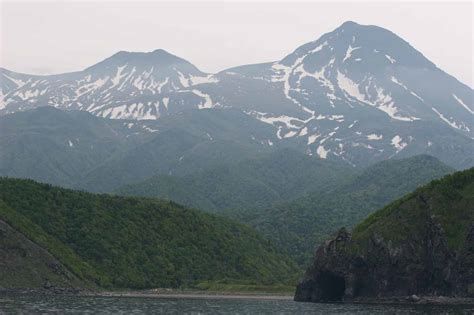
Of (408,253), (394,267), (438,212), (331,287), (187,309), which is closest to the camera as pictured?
(187,309)

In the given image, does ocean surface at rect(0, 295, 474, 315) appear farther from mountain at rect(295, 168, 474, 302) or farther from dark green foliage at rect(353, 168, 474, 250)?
dark green foliage at rect(353, 168, 474, 250)

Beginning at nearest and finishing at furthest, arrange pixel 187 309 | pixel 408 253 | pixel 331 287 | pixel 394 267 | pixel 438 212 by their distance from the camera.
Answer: pixel 187 309, pixel 408 253, pixel 394 267, pixel 438 212, pixel 331 287

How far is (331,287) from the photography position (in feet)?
600

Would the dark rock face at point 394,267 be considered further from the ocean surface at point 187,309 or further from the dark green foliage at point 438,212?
the ocean surface at point 187,309

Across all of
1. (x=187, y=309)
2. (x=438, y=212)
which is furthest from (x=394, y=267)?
(x=187, y=309)

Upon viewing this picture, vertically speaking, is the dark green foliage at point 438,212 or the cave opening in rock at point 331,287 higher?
the dark green foliage at point 438,212

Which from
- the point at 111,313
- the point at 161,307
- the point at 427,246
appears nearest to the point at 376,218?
the point at 427,246

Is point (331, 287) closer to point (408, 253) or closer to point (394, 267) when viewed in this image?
point (394, 267)

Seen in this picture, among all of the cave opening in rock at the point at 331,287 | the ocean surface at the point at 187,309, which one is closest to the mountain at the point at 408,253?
the cave opening in rock at the point at 331,287

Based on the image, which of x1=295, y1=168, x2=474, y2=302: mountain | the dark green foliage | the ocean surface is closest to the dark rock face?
x1=295, y1=168, x2=474, y2=302: mountain

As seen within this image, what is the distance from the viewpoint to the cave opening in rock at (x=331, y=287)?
595 feet

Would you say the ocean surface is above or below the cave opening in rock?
below

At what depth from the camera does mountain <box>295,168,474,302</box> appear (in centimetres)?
15850

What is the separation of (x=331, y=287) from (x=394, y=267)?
22.2 meters
